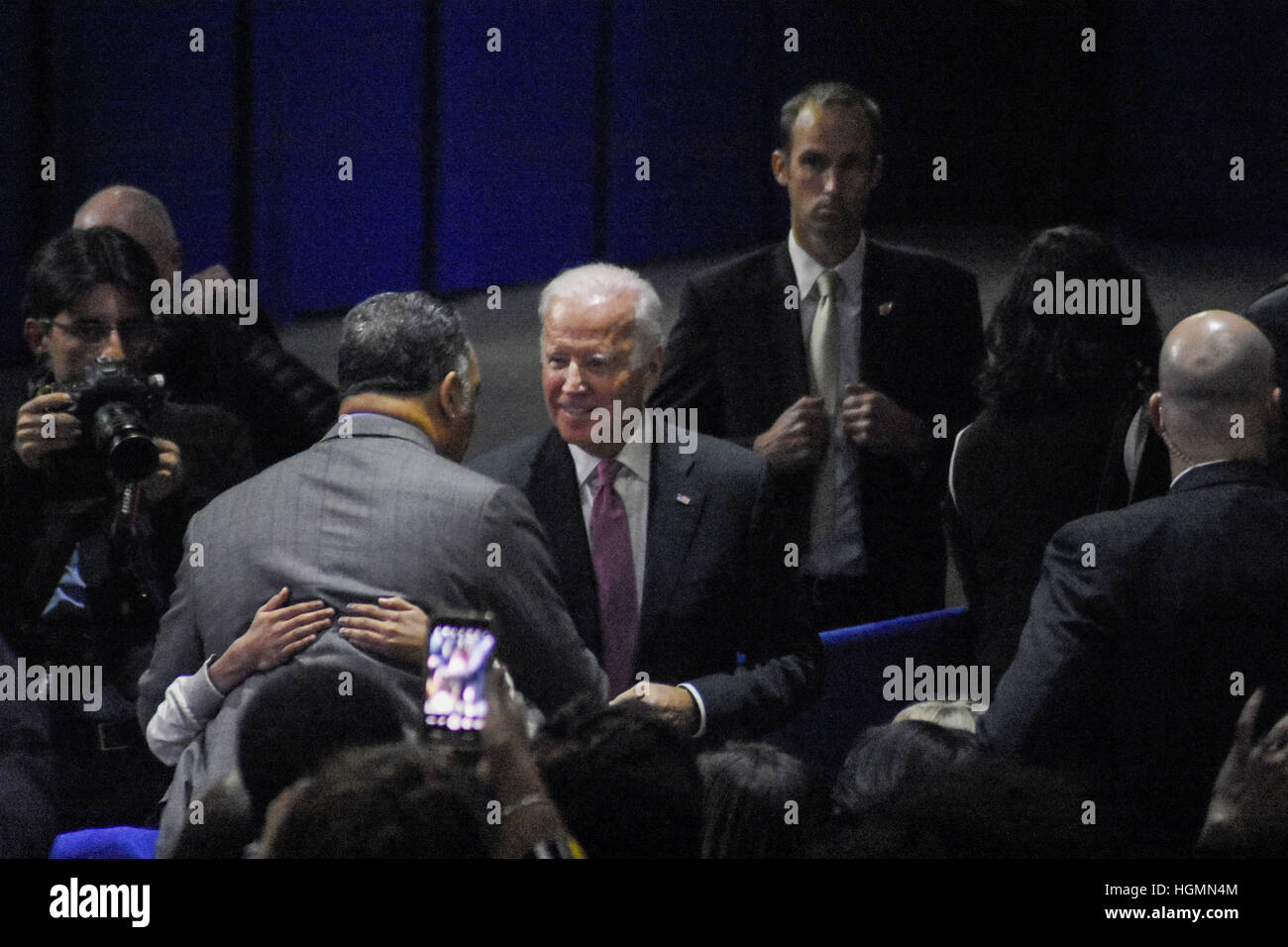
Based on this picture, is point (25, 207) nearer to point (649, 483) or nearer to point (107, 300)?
point (107, 300)

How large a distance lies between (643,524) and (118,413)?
81cm

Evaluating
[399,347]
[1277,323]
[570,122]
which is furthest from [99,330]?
[1277,323]

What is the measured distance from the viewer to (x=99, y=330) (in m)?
2.81

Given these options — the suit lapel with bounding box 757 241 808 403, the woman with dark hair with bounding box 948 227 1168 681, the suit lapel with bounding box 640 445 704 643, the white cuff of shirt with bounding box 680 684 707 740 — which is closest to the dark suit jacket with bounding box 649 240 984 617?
the suit lapel with bounding box 757 241 808 403

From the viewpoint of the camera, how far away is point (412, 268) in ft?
14.4

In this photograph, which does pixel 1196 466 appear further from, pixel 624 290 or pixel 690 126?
pixel 690 126

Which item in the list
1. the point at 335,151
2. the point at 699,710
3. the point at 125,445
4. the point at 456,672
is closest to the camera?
the point at 456,672

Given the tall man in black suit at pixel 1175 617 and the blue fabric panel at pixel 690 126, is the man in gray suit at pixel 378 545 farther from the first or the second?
the blue fabric panel at pixel 690 126

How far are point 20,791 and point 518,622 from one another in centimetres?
65

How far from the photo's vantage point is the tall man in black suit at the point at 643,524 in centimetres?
261

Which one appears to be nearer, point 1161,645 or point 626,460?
point 1161,645

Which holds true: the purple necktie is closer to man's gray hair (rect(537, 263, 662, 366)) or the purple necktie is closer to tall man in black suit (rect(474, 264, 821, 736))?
tall man in black suit (rect(474, 264, 821, 736))

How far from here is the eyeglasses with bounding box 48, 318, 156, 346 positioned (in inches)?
110
